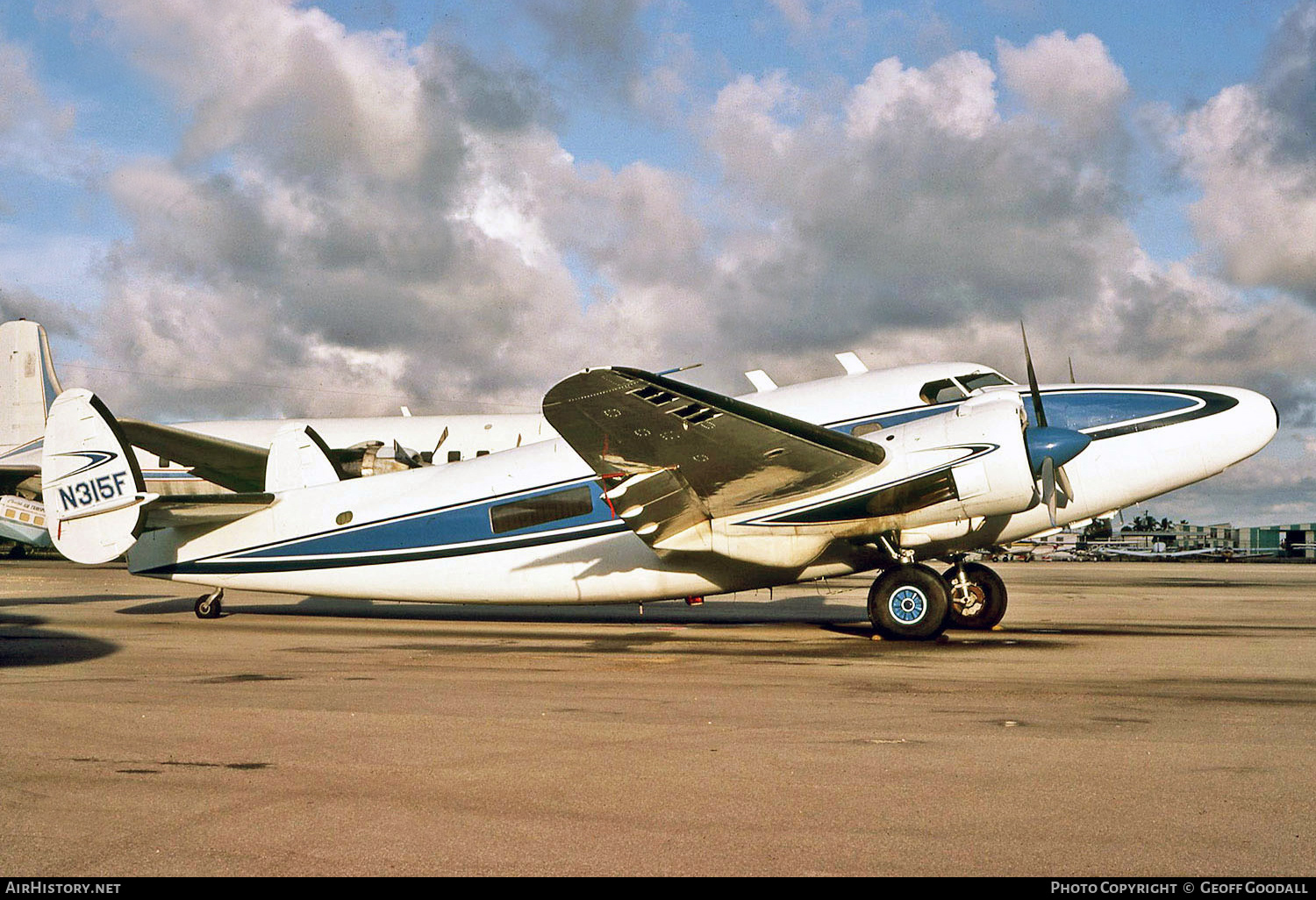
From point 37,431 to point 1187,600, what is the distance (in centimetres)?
4383

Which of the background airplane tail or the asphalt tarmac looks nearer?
the asphalt tarmac

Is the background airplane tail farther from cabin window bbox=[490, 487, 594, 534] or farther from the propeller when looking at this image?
the propeller

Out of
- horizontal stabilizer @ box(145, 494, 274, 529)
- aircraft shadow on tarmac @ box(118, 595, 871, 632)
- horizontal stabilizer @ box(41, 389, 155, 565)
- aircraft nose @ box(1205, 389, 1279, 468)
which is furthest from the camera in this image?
aircraft shadow on tarmac @ box(118, 595, 871, 632)

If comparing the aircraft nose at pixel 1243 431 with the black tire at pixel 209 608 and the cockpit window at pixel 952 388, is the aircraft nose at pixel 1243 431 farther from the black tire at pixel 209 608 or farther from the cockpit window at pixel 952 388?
the black tire at pixel 209 608

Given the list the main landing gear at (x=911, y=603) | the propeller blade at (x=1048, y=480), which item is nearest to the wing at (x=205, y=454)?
the main landing gear at (x=911, y=603)

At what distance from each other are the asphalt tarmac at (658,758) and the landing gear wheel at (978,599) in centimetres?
143

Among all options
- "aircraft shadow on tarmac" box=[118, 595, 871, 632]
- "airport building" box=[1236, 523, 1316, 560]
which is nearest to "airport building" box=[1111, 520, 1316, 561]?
"airport building" box=[1236, 523, 1316, 560]

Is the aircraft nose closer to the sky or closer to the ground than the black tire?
closer to the sky

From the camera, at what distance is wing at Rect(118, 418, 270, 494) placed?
25.4 meters

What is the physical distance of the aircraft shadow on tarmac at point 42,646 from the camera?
11.0 m

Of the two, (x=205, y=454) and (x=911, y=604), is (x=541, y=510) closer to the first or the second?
(x=911, y=604)

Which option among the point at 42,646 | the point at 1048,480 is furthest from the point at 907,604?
the point at 42,646

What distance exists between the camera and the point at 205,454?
28.3m

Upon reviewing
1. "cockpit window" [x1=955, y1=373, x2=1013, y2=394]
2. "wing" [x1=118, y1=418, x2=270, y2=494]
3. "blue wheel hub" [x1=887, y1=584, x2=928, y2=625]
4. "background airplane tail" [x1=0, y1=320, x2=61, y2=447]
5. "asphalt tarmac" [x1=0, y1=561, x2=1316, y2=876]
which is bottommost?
"asphalt tarmac" [x1=0, y1=561, x2=1316, y2=876]
